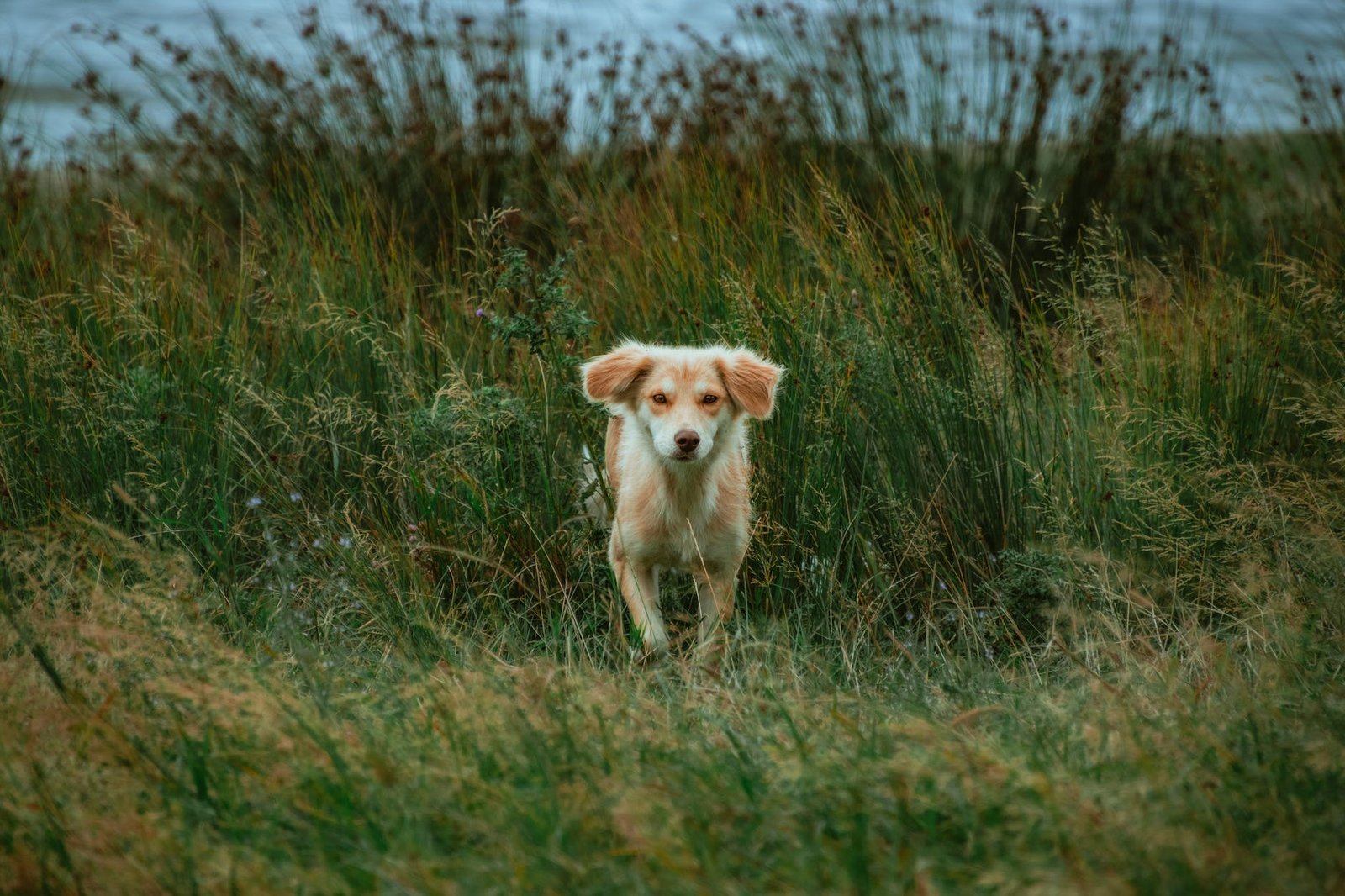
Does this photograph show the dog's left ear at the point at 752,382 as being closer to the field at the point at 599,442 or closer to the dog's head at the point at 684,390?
the dog's head at the point at 684,390

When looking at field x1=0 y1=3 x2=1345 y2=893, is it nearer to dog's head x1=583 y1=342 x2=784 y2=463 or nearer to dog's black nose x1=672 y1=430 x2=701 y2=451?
dog's head x1=583 y1=342 x2=784 y2=463

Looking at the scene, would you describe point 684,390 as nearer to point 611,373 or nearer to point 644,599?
point 611,373

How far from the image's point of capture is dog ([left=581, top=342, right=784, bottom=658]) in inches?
158

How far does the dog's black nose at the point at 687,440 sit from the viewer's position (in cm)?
389

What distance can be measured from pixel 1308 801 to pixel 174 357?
388 cm

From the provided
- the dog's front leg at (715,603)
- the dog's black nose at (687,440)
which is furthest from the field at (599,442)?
the dog's black nose at (687,440)

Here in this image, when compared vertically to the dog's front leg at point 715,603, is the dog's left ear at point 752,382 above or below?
above

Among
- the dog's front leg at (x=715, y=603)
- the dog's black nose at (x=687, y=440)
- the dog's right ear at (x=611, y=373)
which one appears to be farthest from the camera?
the dog's right ear at (x=611, y=373)

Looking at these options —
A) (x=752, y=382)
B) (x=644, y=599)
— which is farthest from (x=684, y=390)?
(x=644, y=599)

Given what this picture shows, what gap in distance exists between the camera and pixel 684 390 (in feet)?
13.4

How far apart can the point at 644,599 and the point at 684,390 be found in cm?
71

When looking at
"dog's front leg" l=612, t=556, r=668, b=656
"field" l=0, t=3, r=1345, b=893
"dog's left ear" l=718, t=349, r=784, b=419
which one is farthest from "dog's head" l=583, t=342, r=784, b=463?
"dog's front leg" l=612, t=556, r=668, b=656

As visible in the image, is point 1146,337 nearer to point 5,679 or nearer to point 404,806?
point 404,806

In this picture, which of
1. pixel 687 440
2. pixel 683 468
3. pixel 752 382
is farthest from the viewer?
pixel 683 468
